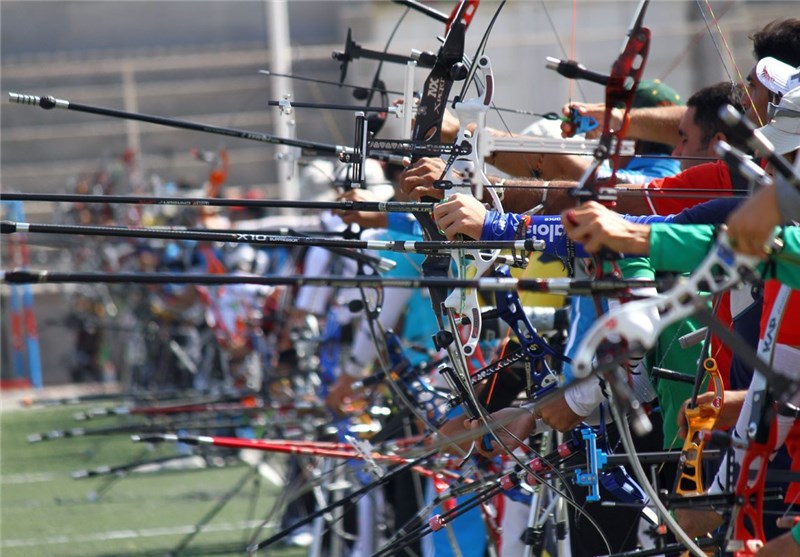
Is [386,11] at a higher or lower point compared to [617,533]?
higher

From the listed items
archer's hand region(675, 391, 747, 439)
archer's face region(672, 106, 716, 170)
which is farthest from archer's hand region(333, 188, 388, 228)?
archer's hand region(675, 391, 747, 439)

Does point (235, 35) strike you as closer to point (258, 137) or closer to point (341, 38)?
point (341, 38)

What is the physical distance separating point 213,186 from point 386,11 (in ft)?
34.7

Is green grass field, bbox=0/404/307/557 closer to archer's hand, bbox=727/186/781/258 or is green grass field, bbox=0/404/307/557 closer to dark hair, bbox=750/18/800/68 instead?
dark hair, bbox=750/18/800/68

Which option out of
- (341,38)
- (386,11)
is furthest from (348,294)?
(341,38)

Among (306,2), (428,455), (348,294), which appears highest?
(306,2)

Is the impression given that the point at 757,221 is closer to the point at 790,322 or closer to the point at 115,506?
the point at 790,322

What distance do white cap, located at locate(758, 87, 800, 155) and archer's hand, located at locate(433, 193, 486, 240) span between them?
72 cm

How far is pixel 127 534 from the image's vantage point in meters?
7.46

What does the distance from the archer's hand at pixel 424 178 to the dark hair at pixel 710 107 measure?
96 cm

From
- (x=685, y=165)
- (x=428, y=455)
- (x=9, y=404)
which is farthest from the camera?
(x=9, y=404)

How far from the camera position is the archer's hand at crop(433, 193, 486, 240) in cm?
328

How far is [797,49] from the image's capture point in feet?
13.0

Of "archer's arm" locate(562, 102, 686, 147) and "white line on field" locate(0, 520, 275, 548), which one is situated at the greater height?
"archer's arm" locate(562, 102, 686, 147)
